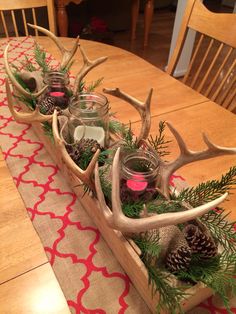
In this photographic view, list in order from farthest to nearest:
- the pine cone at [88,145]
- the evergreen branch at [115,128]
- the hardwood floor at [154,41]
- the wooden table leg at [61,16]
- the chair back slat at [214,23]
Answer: the hardwood floor at [154,41]
the wooden table leg at [61,16]
the chair back slat at [214,23]
the evergreen branch at [115,128]
the pine cone at [88,145]

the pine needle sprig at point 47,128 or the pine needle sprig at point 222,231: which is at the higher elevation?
the pine needle sprig at point 222,231

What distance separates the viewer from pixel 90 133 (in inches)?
26.4

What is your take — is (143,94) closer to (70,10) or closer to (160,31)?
(70,10)

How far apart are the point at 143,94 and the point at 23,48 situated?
675mm

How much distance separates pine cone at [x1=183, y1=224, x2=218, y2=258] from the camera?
16.8 inches

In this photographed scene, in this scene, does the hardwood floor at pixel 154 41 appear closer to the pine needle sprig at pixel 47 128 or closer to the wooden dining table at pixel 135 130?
the wooden dining table at pixel 135 130

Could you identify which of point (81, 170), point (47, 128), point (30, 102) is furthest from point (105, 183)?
point (30, 102)

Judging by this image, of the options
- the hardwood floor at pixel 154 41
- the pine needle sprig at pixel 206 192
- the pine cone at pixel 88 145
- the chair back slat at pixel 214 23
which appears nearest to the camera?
the pine needle sprig at pixel 206 192

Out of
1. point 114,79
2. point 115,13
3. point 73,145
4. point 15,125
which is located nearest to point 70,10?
point 115,13

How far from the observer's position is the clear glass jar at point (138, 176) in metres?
0.50

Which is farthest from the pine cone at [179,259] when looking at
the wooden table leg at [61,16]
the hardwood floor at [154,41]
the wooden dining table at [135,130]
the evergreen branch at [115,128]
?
the hardwood floor at [154,41]

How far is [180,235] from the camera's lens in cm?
45

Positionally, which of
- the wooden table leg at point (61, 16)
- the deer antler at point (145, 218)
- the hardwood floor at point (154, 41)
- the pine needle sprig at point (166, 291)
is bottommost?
the hardwood floor at point (154, 41)

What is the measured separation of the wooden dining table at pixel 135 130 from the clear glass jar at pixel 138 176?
0.44 feet
